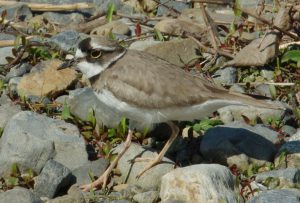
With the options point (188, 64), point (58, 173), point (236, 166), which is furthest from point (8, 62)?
point (236, 166)

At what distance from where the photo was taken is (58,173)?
582 centimetres

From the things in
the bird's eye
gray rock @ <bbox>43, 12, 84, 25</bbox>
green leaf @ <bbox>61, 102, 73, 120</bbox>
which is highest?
the bird's eye

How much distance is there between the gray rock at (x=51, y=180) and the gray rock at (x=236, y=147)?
1234 millimetres

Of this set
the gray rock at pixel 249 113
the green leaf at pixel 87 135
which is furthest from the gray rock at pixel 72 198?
the gray rock at pixel 249 113

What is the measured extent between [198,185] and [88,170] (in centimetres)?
118

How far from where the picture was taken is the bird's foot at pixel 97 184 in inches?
234

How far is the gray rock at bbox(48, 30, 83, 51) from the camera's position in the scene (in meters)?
8.17

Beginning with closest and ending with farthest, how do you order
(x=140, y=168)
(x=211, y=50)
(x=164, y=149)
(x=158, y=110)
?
(x=158, y=110) < (x=140, y=168) < (x=164, y=149) < (x=211, y=50)

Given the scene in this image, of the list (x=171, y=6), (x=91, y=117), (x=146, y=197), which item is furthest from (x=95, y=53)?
(x=171, y=6)

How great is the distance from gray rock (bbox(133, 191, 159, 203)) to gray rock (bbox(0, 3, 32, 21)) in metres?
4.15

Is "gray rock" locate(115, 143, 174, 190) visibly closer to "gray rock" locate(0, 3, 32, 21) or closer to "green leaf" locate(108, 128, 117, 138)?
"green leaf" locate(108, 128, 117, 138)

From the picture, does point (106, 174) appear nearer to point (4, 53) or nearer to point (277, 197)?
point (277, 197)

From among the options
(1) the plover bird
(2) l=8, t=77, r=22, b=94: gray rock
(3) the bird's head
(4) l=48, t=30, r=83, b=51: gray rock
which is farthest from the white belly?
(4) l=48, t=30, r=83, b=51: gray rock

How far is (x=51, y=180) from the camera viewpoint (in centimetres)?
579
